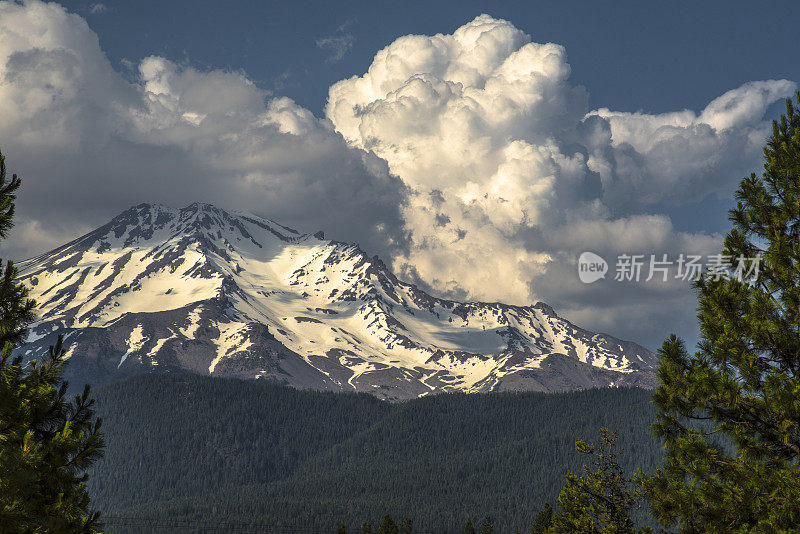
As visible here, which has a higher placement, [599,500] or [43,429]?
[599,500]

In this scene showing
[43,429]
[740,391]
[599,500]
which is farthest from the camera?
[599,500]

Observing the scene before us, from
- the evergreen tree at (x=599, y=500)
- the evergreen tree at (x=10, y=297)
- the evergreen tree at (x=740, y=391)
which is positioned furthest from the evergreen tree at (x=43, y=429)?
the evergreen tree at (x=599, y=500)

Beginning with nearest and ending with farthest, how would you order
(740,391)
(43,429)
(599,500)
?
1. (740,391)
2. (43,429)
3. (599,500)

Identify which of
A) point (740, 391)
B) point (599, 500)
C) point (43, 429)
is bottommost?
point (43, 429)

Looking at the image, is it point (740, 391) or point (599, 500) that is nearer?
point (740, 391)

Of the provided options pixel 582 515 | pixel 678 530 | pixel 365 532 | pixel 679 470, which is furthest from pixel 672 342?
pixel 365 532

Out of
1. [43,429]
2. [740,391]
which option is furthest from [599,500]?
[43,429]

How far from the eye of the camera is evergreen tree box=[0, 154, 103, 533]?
1905cm

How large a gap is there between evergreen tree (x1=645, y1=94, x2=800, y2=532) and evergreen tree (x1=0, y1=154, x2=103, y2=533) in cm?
1550

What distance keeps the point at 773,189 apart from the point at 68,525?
2099 centimetres

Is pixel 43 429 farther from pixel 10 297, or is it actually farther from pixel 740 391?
pixel 740 391

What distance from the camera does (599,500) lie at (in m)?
34.0

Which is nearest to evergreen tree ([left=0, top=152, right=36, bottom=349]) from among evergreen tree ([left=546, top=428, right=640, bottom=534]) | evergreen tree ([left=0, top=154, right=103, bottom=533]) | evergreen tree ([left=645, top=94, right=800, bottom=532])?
evergreen tree ([left=0, top=154, right=103, bottom=533])

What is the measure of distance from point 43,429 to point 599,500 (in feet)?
76.1
